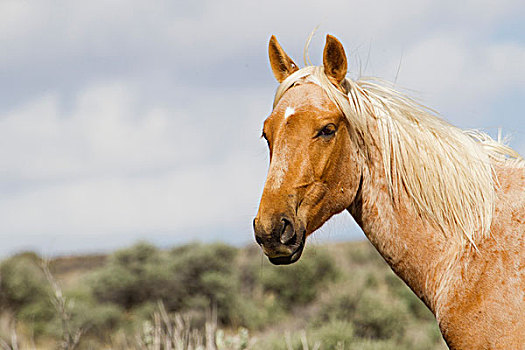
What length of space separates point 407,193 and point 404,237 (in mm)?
263

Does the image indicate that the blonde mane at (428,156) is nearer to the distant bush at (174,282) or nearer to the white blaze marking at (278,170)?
the white blaze marking at (278,170)

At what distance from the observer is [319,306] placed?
1697 cm

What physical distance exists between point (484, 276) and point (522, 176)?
2.19ft

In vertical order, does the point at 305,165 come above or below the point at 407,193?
above

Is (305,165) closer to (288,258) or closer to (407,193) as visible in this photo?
(288,258)

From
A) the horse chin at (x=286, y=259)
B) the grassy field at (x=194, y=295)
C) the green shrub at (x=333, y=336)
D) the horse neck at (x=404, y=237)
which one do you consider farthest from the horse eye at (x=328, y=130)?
the grassy field at (x=194, y=295)

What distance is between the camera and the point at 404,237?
316 cm

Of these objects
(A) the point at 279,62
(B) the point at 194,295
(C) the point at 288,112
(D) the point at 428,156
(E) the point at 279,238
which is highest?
(A) the point at 279,62

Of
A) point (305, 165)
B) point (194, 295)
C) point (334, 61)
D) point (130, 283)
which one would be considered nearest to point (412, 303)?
point (194, 295)

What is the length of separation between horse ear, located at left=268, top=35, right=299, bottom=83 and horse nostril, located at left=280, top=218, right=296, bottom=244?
4.18ft

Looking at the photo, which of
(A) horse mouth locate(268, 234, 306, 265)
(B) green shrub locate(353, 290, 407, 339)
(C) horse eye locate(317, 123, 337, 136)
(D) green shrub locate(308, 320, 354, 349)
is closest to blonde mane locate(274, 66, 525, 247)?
(C) horse eye locate(317, 123, 337, 136)

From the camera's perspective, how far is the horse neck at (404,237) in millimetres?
3088

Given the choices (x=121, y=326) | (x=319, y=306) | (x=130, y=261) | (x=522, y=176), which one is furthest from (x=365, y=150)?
(x=130, y=261)

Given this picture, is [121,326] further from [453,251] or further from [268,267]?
[453,251]
